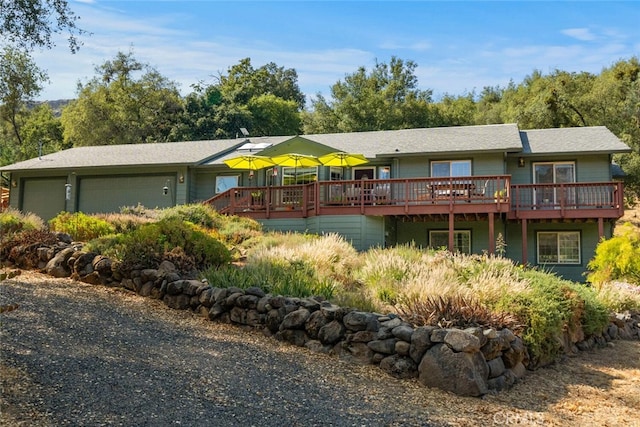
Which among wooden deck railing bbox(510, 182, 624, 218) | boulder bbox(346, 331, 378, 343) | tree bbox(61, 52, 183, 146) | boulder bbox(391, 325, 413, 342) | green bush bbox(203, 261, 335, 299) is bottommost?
boulder bbox(346, 331, 378, 343)

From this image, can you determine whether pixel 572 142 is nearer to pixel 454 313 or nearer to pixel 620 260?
pixel 620 260

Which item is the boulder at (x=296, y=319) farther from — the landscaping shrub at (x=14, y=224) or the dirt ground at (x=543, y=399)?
the landscaping shrub at (x=14, y=224)

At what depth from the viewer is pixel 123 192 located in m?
23.7

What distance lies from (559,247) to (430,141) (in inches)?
227

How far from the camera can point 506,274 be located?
30.0 ft

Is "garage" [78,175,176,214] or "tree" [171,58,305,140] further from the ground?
"tree" [171,58,305,140]

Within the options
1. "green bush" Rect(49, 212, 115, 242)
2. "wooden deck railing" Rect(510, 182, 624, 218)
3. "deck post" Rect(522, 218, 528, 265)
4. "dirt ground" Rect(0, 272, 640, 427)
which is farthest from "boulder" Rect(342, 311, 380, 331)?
"wooden deck railing" Rect(510, 182, 624, 218)

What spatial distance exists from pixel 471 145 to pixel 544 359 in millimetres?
Result: 12536

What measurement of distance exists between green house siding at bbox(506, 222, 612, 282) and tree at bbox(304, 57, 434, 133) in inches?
774

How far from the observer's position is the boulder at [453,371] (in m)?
6.35

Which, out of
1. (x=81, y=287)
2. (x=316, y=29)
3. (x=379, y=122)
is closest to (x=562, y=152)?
(x=316, y=29)

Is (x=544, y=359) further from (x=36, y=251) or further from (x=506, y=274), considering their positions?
(x=36, y=251)

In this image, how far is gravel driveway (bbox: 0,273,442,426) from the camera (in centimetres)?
458

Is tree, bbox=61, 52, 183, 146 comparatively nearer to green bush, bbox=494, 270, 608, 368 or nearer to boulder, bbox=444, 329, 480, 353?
green bush, bbox=494, 270, 608, 368
